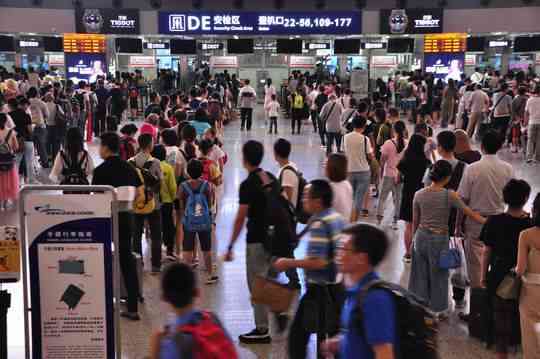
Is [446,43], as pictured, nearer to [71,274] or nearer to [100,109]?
[100,109]

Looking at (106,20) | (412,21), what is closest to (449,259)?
(412,21)

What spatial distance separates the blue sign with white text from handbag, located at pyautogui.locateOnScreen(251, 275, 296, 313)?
21519 mm

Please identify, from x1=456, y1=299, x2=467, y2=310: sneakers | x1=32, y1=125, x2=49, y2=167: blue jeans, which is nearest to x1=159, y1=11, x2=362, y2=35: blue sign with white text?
x1=32, y1=125, x2=49, y2=167: blue jeans

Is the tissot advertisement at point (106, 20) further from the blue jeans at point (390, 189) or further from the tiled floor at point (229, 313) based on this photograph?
the blue jeans at point (390, 189)

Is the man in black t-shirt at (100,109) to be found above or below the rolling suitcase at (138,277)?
above

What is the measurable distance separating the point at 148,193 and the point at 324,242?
3273 millimetres

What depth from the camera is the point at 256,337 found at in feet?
19.0

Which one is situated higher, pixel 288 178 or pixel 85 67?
pixel 85 67

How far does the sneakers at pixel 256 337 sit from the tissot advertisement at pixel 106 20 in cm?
2136

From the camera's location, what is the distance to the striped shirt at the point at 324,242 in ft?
14.5

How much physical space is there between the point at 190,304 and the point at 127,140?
18.1 feet

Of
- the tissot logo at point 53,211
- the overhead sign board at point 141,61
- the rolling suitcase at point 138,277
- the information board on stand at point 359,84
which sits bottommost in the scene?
the rolling suitcase at point 138,277

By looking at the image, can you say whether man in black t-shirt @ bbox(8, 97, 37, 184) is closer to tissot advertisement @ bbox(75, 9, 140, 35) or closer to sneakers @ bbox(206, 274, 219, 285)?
sneakers @ bbox(206, 274, 219, 285)

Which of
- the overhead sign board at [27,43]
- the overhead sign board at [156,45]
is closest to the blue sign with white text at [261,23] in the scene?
the overhead sign board at [156,45]
